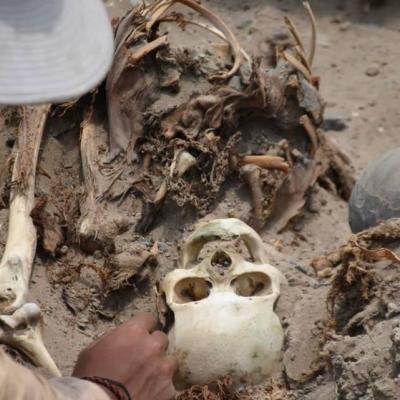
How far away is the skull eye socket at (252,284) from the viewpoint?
3.18 meters

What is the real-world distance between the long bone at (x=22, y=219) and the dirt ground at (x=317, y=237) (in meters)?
0.09

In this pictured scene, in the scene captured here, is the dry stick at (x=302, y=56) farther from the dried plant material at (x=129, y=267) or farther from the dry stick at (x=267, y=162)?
the dried plant material at (x=129, y=267)

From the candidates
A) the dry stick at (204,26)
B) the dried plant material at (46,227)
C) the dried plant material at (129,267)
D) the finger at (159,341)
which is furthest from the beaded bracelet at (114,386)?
the dry stick at (204,26)

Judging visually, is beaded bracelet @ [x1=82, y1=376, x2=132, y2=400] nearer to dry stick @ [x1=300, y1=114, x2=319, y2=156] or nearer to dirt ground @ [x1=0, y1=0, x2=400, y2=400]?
dirt ground @ [x1=0, y1=0, x2=400, y2=400]

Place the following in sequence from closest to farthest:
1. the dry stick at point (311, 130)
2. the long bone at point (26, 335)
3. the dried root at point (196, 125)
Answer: the long bone at point (26, 335)
the dried root at point (196, 125)
the dry stick at point (311, 130)

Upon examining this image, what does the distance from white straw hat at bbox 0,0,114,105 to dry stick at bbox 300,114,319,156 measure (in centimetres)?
249

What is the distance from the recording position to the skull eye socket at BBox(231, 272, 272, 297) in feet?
10.4

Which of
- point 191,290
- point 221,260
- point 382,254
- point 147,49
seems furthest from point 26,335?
point 147,49

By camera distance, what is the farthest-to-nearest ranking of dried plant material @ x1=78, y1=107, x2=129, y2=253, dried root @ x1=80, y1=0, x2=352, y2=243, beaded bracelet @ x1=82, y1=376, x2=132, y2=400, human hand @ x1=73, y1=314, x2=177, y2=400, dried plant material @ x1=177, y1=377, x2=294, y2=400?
dried root @ x1=80, y1=0, x2=352, y2=243
dried plant material @ x1=78, y1=107, x2=129, y2=253
dried plant material @ x1=177, y1=377, x2=294, y2=400
human hand @ x1=73, y1=314, x2=177, y2=400
beaded bracelet @ x1=82, y1=376, x2=132, y2=400

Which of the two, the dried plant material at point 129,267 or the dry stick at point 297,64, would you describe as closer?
the dried plant material at point 129,267

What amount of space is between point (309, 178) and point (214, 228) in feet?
3.45

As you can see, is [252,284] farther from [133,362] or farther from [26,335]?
[133,362]

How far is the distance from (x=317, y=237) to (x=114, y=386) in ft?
7.07

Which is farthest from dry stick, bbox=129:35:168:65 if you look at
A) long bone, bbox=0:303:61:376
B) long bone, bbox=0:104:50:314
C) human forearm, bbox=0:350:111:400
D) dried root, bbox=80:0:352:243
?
human forearm, bbox=0:350:111:400
